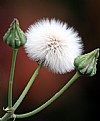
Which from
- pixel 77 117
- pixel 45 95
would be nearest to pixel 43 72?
pixel 45 95

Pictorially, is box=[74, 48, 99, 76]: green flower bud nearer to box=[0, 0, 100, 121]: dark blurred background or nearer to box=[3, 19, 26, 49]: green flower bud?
box=[3, 19, 26, 49]: green flower bud

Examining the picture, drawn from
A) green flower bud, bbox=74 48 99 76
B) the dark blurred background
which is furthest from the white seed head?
the dark blurred background

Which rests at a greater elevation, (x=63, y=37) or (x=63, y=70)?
(x=63, y=37)

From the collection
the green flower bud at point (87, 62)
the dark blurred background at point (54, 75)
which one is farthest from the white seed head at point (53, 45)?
the dark blurred background at point (54, 75)

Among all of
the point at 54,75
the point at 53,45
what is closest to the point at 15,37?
the point at 53,45

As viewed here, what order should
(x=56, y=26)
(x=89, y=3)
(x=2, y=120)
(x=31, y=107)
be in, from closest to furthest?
(x=2, y=120)
(x=56, y=26)
(x=31, y=107)
(x=89, y=3)

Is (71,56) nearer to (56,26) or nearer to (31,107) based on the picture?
(56,26)

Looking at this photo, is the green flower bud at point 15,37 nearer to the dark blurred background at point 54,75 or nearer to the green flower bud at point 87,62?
the green flower bud at point 87,62
